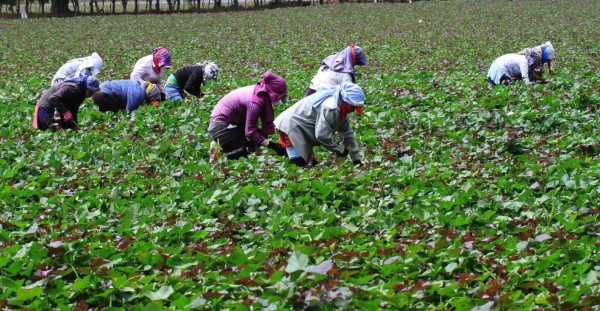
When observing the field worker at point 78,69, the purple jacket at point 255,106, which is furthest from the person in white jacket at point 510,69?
the field worker at point 78,69

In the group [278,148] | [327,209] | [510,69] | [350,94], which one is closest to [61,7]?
[510,69]

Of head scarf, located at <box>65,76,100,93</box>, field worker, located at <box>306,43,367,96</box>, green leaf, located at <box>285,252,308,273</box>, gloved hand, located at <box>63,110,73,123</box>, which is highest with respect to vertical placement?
field worker, located at <box>306,43,367,96</box>

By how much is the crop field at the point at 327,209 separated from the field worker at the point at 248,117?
1.01ft

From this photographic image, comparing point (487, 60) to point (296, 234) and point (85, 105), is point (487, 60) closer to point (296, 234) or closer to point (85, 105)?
point (85, 105)

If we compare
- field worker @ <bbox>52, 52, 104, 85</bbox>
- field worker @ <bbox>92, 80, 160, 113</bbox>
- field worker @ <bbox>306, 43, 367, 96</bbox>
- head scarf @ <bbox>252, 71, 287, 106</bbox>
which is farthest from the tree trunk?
head scarf @ <bbox>252, 71, 287, 106</bbox>

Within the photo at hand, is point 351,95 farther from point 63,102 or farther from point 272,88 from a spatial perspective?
point 63,102

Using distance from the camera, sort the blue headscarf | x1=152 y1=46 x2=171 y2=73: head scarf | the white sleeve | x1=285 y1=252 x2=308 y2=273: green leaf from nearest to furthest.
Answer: x1=285 y1=252 x2=308 y2=273: green leaf < the blue headscarf < x1=152 y1=46 x2=171 y2=73: head scarf < the white sleeve

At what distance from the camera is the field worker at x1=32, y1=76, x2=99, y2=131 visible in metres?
10.0

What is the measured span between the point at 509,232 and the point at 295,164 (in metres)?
2.71

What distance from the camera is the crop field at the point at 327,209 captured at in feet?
14.1

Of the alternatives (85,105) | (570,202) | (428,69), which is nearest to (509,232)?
(570,202)

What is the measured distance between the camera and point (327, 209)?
20.5ft

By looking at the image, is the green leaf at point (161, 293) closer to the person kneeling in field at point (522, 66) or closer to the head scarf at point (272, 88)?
the head scarf at point (272, 88)

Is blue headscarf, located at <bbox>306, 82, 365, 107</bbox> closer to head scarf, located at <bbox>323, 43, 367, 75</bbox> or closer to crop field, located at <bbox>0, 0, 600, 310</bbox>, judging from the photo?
crop field, located at <bbox>0, 0, 600, 310</bbox>
